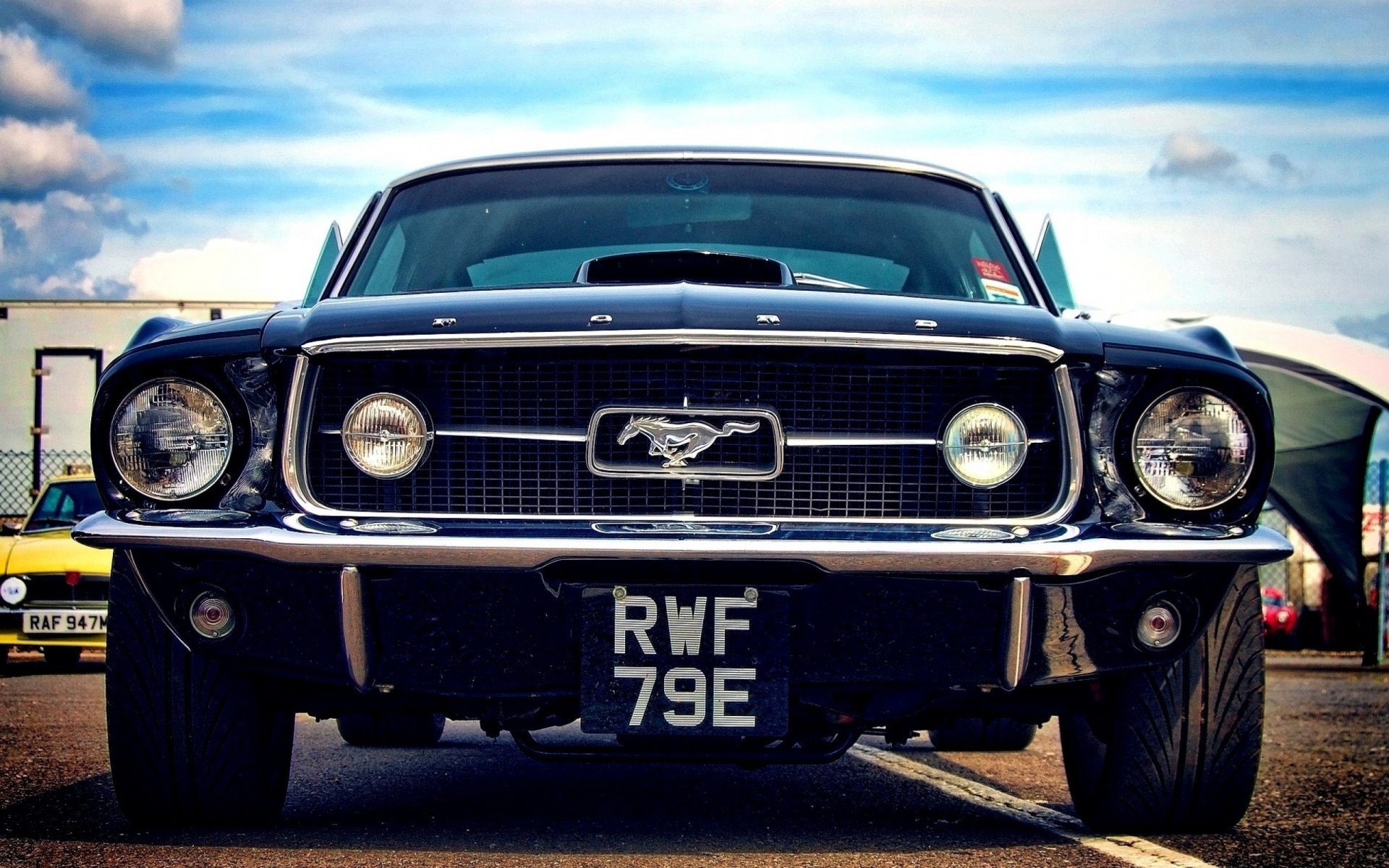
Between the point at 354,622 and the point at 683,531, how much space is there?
26.1 inches

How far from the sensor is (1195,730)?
3.32 metres

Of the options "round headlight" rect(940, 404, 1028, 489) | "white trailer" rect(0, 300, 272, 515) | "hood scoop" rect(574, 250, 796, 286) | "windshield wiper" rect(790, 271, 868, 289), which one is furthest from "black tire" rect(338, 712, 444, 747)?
"white trailer" rect(0, 300, 272, 515)

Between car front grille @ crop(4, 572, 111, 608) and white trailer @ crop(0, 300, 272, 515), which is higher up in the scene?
white trailer @ crop(0, 300, 272, 515)

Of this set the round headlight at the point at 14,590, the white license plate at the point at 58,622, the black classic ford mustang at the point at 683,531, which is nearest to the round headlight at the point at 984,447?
the black classic ford mustang at the point at 683,531

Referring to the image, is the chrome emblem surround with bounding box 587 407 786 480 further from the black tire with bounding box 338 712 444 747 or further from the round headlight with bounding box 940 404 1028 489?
the black tire with bounding box 338 712 444 747

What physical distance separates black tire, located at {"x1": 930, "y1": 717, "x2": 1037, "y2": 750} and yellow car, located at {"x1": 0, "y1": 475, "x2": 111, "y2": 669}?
20.6 ft

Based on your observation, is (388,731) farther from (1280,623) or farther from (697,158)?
(1280,623)

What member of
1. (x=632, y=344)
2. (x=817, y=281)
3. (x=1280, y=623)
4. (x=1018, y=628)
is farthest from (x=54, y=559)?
(x=1280, y=623)

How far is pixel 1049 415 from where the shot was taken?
10.6ft

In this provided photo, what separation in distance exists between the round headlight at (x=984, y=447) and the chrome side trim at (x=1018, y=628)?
0.24m

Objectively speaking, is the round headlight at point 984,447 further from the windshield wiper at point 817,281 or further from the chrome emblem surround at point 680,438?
the windshield wiper at point 817,281

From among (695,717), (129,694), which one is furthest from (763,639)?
(129,694)

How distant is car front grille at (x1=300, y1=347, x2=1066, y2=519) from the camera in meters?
3.12

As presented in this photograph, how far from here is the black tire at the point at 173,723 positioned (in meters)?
3.30
